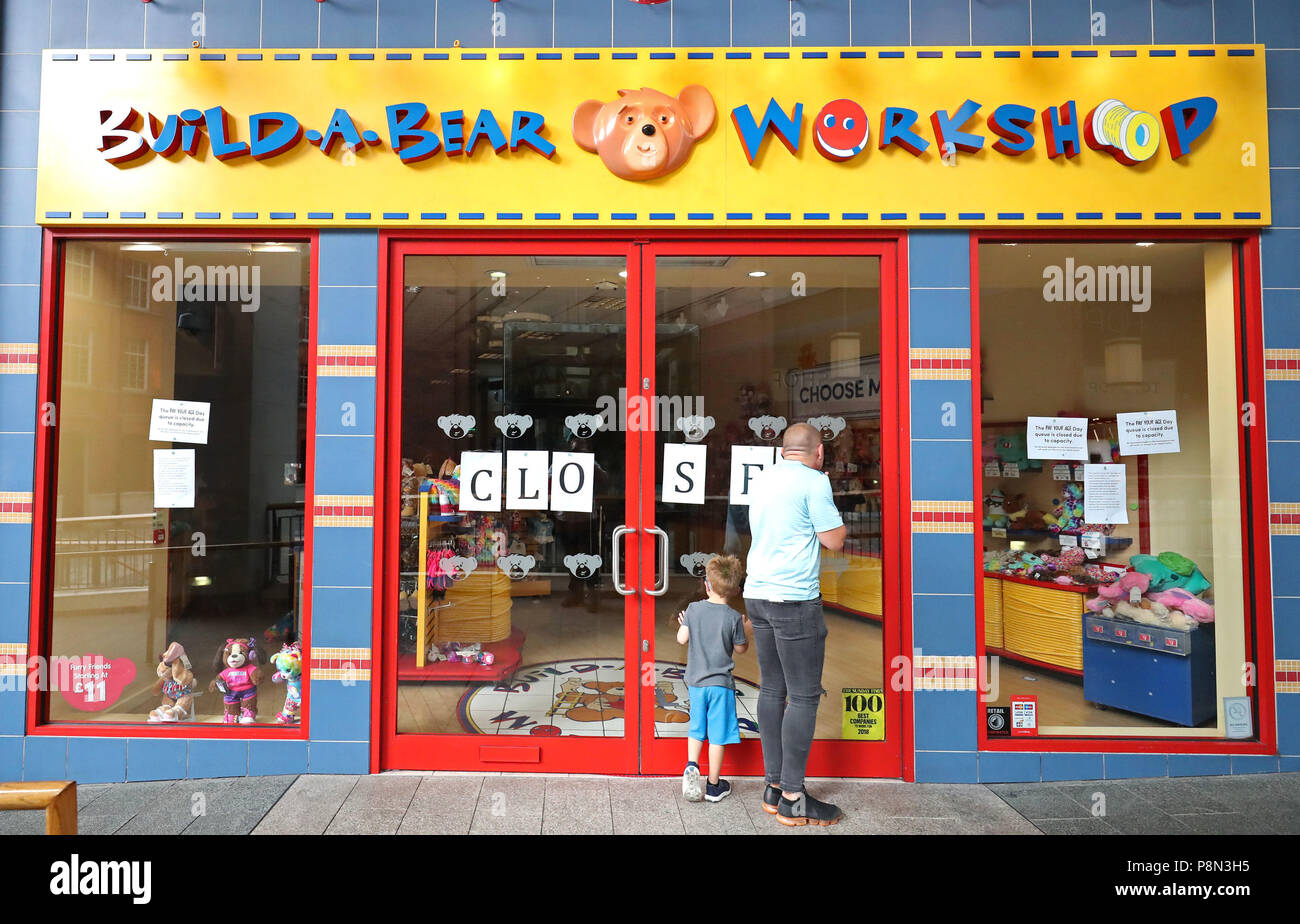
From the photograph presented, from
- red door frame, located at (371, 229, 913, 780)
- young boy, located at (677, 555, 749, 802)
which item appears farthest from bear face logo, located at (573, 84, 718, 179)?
young boy, located at (677, 555, 749, 802)

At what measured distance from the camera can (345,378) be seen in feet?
12.5

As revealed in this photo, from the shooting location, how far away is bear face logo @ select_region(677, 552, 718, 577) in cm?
383

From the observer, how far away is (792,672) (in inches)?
128

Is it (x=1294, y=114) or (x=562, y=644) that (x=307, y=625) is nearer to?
(x=562, y=644)

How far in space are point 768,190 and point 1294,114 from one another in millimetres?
2729

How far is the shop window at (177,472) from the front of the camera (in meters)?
3.88

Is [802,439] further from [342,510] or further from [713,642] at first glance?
[342,510]

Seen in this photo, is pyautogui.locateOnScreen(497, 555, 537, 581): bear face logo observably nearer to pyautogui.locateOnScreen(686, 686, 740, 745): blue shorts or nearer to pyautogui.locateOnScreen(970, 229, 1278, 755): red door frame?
pyautogui.locateOnScreen(686, 686, 740, 745): blue shorts

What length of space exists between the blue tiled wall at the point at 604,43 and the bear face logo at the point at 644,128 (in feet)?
1.21

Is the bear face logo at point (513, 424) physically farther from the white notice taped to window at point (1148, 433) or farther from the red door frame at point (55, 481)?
the white notice taped to window at point (1148, 433)

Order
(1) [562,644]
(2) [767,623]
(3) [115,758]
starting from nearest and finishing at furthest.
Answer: (2) [767,623]
(3) [115,758]
(1) [562,644]

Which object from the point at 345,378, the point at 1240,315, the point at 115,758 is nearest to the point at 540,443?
the point at 345,378

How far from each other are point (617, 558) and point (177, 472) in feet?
7.91

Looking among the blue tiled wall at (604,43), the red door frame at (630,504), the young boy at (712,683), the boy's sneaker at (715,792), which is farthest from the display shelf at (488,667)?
the boy's sneaker at (715,792)
